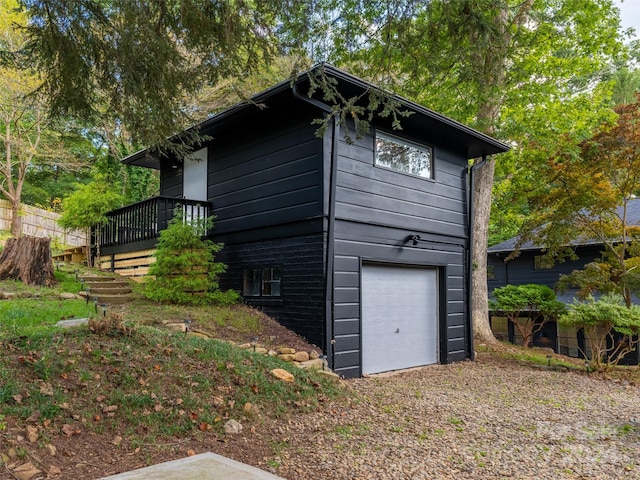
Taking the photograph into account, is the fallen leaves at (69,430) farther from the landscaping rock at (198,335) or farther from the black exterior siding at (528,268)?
the black exterior siding at (528,268)

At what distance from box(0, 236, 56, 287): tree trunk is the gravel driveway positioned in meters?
5.98

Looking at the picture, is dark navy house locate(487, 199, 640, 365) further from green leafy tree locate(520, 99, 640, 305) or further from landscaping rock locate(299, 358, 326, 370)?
landscaping rock locate(299, 358, 326, 370)

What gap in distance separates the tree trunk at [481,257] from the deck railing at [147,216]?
6.41m

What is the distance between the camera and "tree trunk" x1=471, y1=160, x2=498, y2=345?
11266mm

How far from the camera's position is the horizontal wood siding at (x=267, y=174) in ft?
23.5

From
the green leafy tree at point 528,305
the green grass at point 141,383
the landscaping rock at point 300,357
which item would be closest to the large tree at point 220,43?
the green grass at point 141,383

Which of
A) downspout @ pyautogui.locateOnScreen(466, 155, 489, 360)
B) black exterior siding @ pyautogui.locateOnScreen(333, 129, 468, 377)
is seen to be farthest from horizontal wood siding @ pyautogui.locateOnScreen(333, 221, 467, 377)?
downspout @ pyautogui.locateOnScreen(466, 155, 489, 360)

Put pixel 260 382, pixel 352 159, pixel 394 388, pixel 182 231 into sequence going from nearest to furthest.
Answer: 1. pixel 260 382
2. pixel 394 388
3. pixel 352 159
4. pixel 182 231

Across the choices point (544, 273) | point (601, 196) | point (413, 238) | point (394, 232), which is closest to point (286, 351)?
point (394, 232)

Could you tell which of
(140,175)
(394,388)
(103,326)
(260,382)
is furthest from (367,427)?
(140,175)

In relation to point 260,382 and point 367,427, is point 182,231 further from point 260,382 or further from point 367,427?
point 367,427

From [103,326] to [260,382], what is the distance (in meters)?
1.72

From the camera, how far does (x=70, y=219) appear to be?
11.4 meters

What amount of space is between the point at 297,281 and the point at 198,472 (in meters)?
4.55
